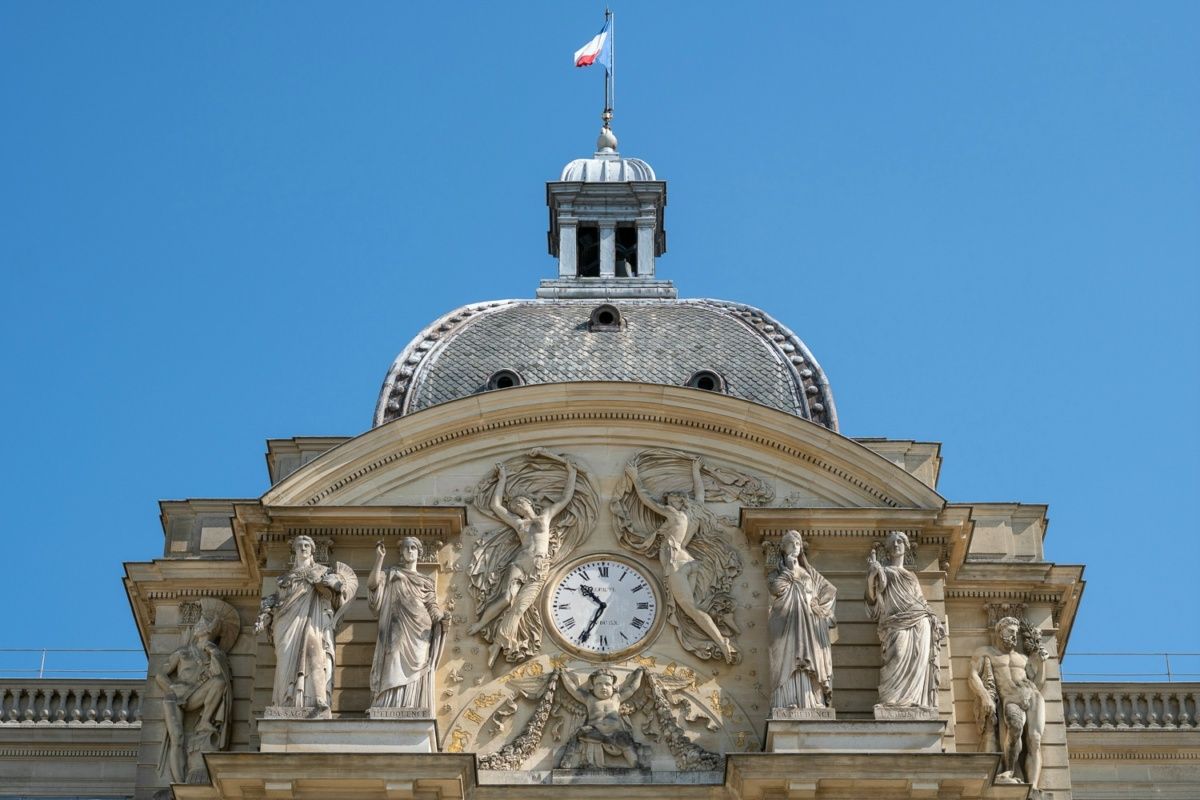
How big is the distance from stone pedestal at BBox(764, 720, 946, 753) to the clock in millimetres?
2205

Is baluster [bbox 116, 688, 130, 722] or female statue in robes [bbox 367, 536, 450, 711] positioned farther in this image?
baluster [bbox 116, 688, 130, 722]

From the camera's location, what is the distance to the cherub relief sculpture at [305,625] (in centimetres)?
3466

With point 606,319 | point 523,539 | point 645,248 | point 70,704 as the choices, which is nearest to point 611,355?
point 606,319

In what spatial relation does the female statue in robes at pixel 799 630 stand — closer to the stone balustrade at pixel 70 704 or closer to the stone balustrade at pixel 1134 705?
the stone balustrade at pixel 1134 705

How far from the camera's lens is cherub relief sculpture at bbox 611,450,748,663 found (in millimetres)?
35594

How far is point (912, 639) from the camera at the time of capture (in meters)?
A: 35.1

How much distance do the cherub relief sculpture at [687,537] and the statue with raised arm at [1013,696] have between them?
9.23 ft

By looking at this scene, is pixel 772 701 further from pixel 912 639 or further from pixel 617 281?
pixel 617 281

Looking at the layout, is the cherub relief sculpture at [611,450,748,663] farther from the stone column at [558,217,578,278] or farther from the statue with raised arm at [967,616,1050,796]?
the stone column at [558,217,578,278]

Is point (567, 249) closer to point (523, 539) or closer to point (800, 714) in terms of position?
point (523, 539)

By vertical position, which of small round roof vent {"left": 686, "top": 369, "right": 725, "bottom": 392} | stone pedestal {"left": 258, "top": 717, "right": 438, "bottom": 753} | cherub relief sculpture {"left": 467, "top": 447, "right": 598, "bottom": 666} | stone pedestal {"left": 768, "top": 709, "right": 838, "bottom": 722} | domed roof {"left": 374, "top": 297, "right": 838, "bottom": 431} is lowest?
stone pedestal {"left": 258, "top": 717, "right": 438, "bottom": 753}

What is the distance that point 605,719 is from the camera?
115 feet

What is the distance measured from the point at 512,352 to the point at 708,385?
2.66 meters

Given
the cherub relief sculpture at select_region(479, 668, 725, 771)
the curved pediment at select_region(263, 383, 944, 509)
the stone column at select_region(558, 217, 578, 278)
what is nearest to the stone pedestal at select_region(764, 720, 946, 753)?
the cherub relief sculpture at select_region(479, 668, 725, 771)
